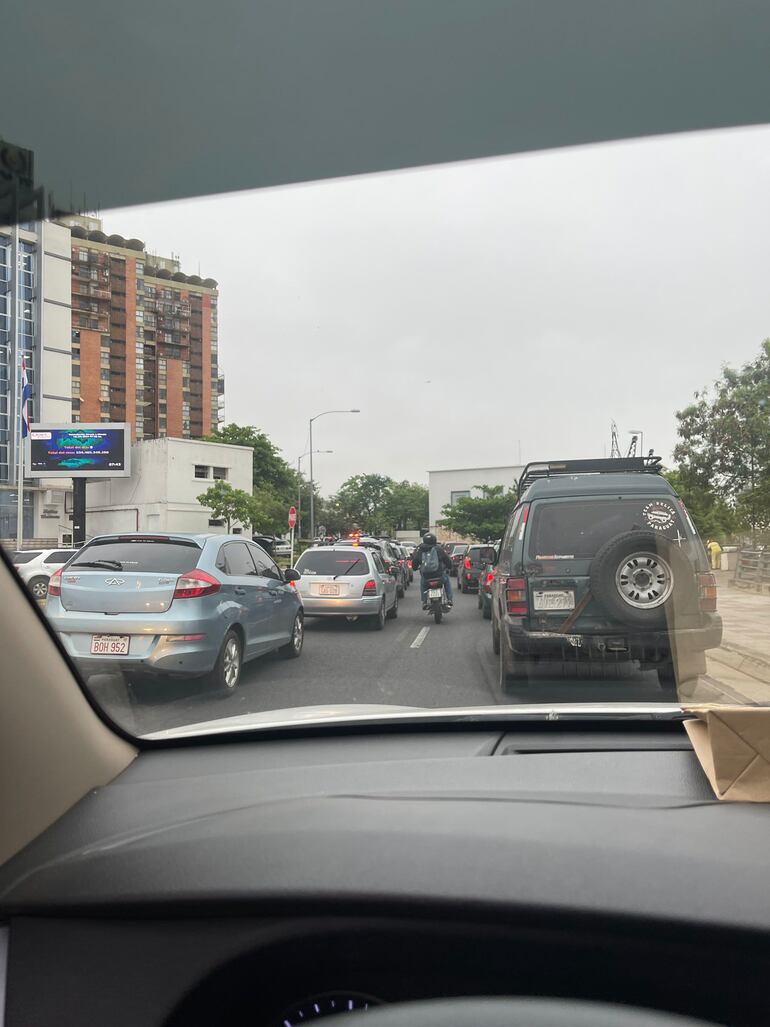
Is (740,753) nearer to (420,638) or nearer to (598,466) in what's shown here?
(598,466)

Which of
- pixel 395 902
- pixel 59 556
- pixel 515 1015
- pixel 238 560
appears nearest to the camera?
pixel 515 1015

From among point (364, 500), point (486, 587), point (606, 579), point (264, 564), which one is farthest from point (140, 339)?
point (486, 587)

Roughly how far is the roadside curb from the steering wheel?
198 cm

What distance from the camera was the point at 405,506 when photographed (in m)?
4.77

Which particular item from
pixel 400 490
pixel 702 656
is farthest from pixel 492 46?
pixel 702 656

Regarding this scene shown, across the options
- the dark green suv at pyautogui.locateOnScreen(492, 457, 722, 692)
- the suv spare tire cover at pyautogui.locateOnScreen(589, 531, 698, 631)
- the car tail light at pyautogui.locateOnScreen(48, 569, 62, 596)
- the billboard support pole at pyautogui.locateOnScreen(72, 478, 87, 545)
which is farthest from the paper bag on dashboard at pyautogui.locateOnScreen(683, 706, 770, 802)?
the billboard support pole at pyautogui.locateOnScreen(72, 478, 87, 545)

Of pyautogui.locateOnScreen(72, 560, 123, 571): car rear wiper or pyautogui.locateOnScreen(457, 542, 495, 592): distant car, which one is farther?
pyautogui.locateOnScreen(457, 542, 495, 592): distant car

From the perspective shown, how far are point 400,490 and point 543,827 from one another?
293 cm

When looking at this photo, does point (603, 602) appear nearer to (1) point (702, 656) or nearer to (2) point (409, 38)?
(1) point (702, 656)

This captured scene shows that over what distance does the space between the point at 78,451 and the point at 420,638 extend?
11.6ft

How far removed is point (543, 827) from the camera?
1.80 m

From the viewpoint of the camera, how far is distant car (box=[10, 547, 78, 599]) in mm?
2416

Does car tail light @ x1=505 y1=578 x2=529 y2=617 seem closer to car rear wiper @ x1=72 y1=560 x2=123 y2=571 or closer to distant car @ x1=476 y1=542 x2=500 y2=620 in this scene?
distant car @ x1=476 y1=542 x2=500 y2=620

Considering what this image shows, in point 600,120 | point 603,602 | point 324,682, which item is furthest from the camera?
point 324,682
